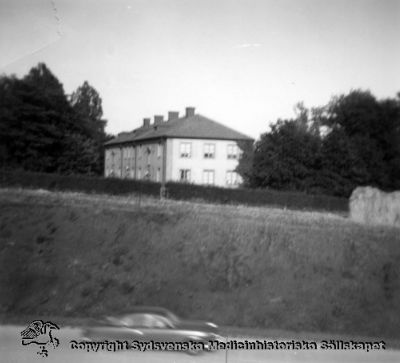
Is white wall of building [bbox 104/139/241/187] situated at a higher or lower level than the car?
higher

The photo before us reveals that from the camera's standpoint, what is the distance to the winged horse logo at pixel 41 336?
9219 millimetres

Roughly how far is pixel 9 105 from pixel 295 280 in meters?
19.6

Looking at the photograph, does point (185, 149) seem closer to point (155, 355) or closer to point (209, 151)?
point (209, 151)

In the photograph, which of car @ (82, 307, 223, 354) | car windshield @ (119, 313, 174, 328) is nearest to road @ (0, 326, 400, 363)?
car @ (82, 307, 223, 354)

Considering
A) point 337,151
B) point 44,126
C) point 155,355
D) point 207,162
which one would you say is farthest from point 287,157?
point 155,355

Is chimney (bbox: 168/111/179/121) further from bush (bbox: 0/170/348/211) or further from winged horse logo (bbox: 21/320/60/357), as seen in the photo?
winged horse logo (bbox: 21/320/60/357)

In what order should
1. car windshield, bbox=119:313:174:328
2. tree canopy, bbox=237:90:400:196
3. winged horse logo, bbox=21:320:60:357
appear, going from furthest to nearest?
tree canopy, bbox=237:90:400:196 < car windshield, bbox=119:313:174:328 < winged horse logo, bbox=21:320:60:357

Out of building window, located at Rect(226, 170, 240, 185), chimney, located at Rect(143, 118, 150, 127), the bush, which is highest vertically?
chimney, located at Rect(143, 118, 150, 127)

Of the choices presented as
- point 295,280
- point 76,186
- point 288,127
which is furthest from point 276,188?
point 295,280

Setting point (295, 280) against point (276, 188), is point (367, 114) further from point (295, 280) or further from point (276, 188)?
point (295, 280)

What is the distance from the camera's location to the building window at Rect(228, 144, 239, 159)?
38406mm

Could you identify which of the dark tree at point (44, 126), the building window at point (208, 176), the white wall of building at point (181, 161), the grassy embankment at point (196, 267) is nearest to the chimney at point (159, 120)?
the white wall of building at point (181, 161)

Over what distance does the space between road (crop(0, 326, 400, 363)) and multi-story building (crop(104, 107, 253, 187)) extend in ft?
70.7

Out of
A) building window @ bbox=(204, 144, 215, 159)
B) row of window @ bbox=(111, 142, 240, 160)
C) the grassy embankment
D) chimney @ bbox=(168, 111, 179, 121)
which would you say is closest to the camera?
the grassy embankment
